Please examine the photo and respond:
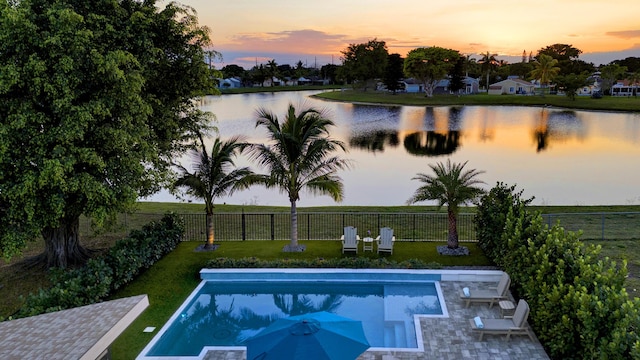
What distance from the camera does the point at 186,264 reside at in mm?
14945

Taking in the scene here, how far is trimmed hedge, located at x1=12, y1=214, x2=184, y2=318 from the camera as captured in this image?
10797 millimetres

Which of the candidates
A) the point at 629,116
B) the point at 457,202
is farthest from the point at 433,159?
the point at 629,116

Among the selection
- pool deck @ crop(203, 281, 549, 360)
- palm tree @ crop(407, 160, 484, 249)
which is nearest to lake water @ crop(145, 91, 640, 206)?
palm tree @ crop(407, 160, 484, 249)

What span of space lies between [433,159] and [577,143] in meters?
15.6

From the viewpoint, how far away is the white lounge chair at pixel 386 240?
49.3 feet

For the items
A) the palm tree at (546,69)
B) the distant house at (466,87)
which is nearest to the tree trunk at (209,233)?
the distant house at (466,87)

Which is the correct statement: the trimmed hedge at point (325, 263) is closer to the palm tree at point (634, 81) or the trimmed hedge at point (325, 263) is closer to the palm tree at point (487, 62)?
the palm tree at point (634, 81)

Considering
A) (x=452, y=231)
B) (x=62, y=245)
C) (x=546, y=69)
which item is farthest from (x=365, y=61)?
(x=62, y=245)

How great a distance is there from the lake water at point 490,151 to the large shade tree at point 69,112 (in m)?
7.37

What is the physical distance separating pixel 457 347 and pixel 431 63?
274 ft

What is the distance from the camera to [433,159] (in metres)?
35.6

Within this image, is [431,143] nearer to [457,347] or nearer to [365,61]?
[457,347]

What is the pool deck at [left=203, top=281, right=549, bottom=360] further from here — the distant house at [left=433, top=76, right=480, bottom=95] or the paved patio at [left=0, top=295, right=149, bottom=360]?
the distant house at [left=433, top=76, right=480, bottom=95]

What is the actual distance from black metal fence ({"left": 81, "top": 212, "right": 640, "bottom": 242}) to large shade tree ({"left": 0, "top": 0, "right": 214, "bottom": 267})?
5.10 metres
